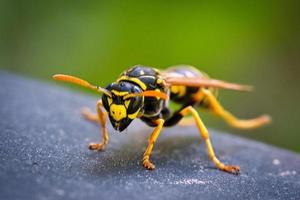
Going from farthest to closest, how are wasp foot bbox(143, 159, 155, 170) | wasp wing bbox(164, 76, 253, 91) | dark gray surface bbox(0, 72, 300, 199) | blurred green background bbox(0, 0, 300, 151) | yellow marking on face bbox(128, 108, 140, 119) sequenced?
1. blurred green background bbox(0, 0, 300, 151)
2. wasp wing bbox(164, 76, 253, 91)
3. yellow marking on face bbox(128, 108, 140, 119)
4. wasp foot bbox(143, 159, 155, 170)
5. dark gray surface bbox(0, 72, 300, 199)

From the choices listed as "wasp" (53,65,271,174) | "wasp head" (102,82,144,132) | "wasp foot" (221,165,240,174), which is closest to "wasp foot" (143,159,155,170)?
"wasp" (53,65,271,174)

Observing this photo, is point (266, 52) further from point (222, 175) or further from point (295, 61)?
point (222, 175)

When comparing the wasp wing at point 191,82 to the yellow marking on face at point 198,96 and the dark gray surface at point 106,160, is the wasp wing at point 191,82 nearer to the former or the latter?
the yellow marking on face at point 198,96

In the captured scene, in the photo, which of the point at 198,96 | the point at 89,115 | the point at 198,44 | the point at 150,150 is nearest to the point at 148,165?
the point at 150,150

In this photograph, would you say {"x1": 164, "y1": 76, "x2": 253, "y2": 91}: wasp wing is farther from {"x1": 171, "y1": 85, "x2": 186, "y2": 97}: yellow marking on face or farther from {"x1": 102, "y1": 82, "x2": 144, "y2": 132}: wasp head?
{"x1": 102, "y1": 82, "x2": 144, "y2": 132}: wasp head

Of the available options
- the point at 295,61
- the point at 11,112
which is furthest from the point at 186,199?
the point at 295,61

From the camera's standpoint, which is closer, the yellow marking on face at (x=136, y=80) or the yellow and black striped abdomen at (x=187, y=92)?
the yellow marking on face at (x=136, y=80)

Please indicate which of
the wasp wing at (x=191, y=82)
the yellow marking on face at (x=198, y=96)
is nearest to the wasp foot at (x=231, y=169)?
the wasp wing at (x=191, y=82)
